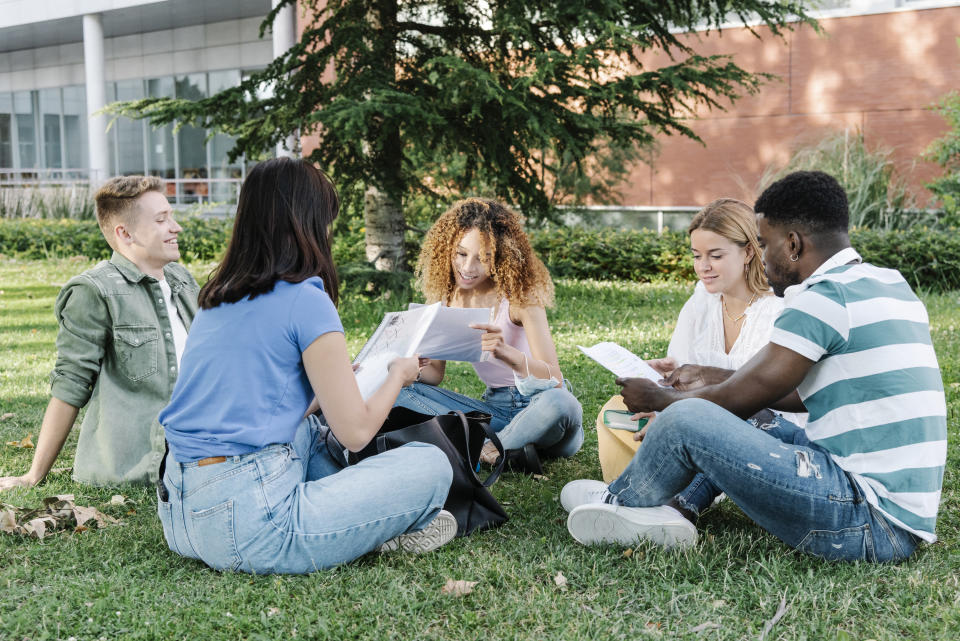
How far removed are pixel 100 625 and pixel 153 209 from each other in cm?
207

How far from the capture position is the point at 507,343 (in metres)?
4.36

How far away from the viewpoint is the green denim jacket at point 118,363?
13.1ft

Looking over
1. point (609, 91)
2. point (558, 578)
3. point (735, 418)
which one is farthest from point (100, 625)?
point (609, 91)

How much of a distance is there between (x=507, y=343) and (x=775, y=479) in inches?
70.5

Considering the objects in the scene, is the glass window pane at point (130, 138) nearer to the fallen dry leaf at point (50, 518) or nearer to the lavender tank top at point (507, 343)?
the lavender tank top at point (507, 343)

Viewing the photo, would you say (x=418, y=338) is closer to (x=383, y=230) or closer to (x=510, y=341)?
(x=510, y=341)

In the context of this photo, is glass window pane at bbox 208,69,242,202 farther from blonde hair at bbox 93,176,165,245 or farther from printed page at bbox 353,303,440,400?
printed page at bbox 353,303,440,400

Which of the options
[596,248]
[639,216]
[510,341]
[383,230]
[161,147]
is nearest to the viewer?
[510,341]

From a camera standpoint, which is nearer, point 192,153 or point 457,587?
point 457,587

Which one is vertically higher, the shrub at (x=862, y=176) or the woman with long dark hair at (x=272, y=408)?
the shrub at (x=862, y=176)

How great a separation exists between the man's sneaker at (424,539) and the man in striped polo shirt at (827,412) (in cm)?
75

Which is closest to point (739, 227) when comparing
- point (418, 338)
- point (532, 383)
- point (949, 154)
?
point (532, 383)

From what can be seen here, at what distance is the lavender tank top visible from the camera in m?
4.35

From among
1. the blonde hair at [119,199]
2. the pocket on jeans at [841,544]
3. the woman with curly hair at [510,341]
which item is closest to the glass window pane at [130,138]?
the blonde hair at [119,199]
